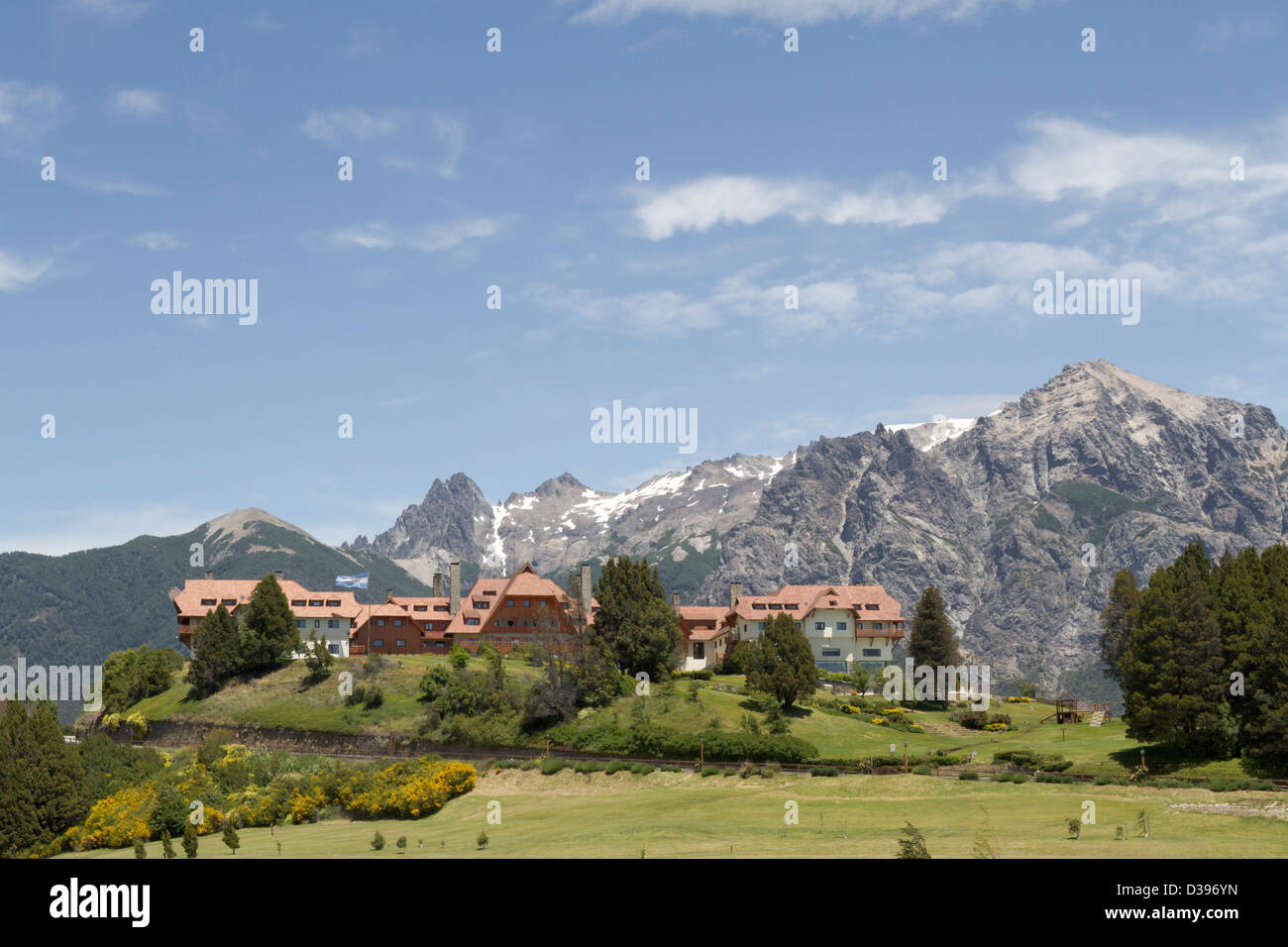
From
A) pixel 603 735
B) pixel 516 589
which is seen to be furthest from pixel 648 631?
pixel 516 589

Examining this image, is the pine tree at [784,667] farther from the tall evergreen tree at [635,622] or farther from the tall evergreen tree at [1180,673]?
the tall evergreen tree at [1180,673]

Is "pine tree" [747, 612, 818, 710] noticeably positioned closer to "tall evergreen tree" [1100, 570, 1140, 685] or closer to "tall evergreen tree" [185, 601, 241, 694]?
"tall evergreen tree" [1100, 570, 1140, 685]

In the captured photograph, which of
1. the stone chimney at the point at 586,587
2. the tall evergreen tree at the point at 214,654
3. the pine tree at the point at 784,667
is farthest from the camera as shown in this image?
the stone chimney at the point at 586,587

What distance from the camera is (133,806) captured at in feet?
230

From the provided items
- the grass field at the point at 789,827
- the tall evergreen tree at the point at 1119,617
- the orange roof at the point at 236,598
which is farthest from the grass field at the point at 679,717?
the orange roof at the point at 236,598

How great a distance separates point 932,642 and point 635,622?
33958 mm

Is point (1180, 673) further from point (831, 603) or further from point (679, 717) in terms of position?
point (831, 603)

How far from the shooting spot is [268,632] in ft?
347

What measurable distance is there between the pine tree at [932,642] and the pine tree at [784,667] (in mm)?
22523

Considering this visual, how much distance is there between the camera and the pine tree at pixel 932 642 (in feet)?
367

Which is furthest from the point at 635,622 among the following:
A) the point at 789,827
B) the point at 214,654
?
the point at 789,827
